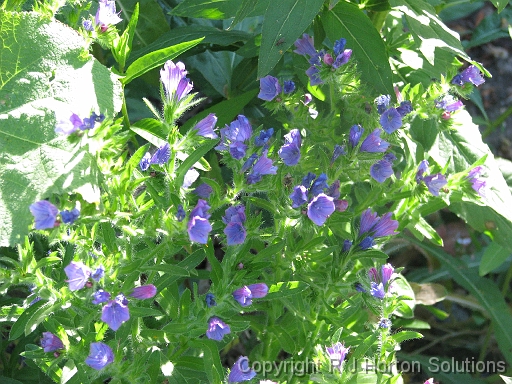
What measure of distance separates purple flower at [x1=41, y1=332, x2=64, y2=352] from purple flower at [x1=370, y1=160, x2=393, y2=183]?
0.82 m

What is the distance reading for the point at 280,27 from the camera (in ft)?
4.98

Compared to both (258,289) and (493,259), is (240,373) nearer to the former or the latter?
(258,289)

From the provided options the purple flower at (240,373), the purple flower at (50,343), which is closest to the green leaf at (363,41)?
the purple flower at (240,373)

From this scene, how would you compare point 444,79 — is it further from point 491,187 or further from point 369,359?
point 369,359

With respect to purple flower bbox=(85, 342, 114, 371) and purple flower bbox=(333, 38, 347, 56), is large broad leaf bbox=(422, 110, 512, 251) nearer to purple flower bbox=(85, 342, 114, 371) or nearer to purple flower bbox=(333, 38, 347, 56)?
purple flower bbox=(333, 38, 347, 56)

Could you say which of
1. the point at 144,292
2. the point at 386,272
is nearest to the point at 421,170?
the point at 386,272

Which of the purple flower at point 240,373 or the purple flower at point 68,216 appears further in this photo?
the purple flower at point 240,373

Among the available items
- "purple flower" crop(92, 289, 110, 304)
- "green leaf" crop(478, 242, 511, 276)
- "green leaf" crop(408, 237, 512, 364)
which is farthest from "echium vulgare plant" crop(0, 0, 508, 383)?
"green leaf" crop(408, 237, 512, 364)

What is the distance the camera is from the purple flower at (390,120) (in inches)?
59.9

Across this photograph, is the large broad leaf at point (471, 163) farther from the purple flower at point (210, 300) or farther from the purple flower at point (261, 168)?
the purple flower at point (210, 300)

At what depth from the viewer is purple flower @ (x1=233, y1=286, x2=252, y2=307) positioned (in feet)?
4.21

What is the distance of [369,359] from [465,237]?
1578 mm

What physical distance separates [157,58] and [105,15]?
15 cm

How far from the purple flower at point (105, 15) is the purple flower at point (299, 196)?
563 millimetres
